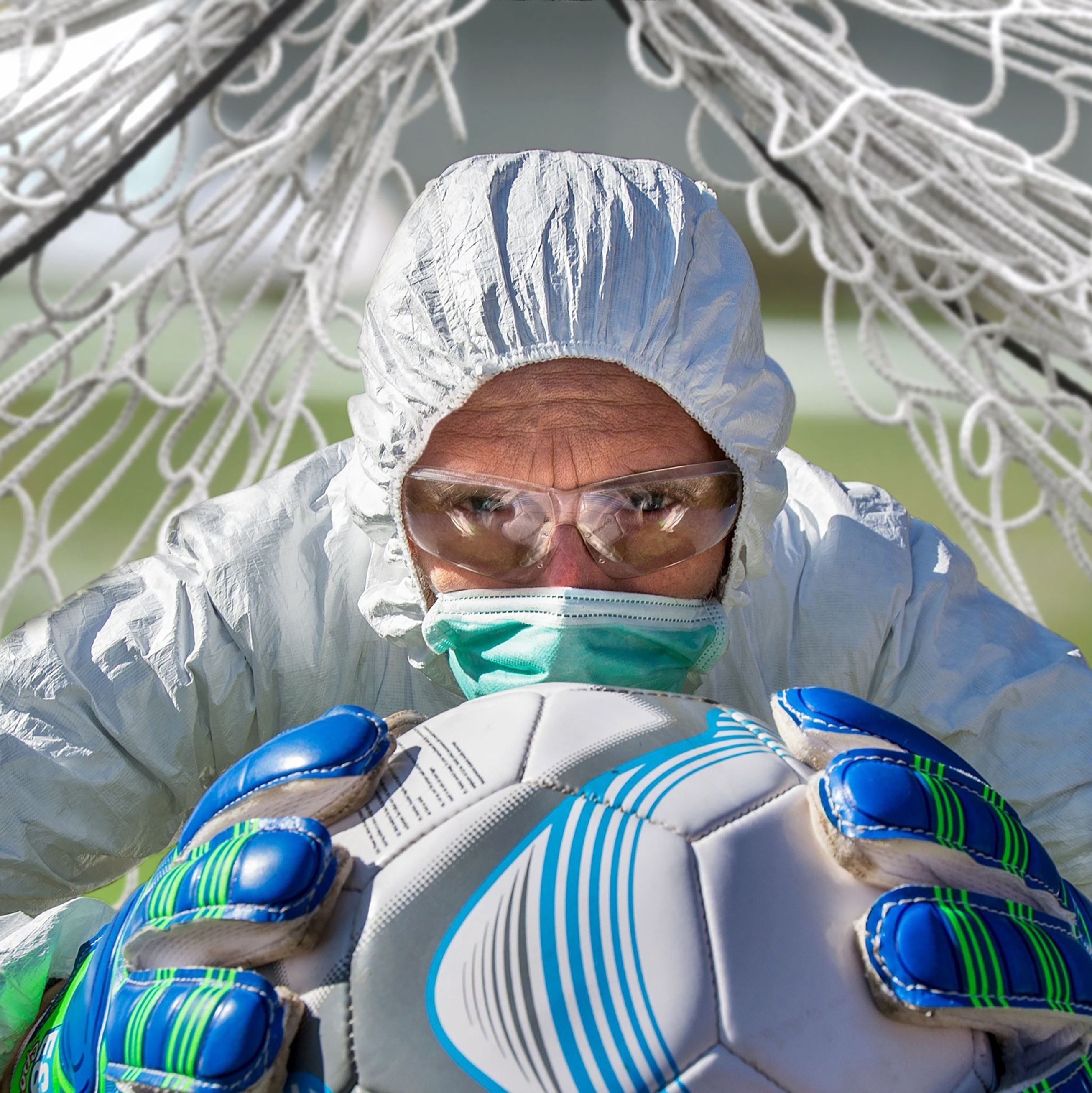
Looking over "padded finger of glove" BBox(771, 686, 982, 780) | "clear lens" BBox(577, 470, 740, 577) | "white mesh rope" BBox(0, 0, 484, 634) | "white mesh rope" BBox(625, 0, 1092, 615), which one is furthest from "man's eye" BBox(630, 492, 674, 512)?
"white mesh rope" BBox(625, 0, 1092, 615)

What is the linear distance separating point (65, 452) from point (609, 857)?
2.23 m

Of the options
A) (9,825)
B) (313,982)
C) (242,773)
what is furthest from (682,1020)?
(9,825)

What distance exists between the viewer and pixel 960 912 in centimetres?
65

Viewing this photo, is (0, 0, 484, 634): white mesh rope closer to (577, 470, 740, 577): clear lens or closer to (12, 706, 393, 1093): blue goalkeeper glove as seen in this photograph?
(577, 470, 740, 577): clear lens

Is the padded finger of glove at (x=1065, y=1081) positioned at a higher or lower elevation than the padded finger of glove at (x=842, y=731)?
lower

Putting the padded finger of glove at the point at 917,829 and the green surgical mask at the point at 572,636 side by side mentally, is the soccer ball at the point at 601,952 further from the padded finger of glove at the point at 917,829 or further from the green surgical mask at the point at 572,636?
the green surgical mask at the point at 572,636

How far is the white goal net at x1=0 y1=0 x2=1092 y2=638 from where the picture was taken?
5.24ft

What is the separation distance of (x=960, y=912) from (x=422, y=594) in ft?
1.78

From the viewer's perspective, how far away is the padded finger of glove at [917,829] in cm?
67

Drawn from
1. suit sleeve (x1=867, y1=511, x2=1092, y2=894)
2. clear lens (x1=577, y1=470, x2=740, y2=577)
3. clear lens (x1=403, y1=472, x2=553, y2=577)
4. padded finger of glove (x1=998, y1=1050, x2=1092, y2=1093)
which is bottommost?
suit sleeve (x1=867, y1=511, x2=1092, y2=894)

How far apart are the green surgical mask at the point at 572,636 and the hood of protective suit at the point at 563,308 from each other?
0.06m

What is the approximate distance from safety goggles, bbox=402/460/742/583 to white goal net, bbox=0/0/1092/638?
0.69 m

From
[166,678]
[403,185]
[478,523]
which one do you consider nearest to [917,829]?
[478,523]

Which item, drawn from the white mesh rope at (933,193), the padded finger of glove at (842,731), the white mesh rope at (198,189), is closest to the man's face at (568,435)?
the padded finger of glove at (842,731)
